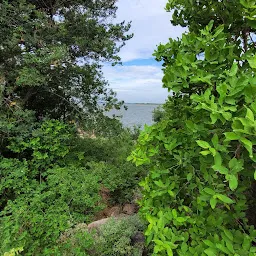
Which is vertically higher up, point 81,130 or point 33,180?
point 81,130

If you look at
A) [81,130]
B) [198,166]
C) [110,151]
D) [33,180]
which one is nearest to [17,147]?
[33,180]

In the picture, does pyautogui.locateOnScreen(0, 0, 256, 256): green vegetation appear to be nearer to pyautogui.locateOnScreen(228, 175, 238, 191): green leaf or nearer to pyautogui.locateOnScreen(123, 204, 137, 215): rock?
pyautogui.locateOnScreen(228, 175, 238, 191): green leaf

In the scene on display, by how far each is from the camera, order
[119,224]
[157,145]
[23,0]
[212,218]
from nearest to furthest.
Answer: [212,218] → [157,145] → [119,224] → [23,0]

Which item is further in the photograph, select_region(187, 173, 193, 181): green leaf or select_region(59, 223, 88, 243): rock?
select_region(59, 223, 88, 243): rock

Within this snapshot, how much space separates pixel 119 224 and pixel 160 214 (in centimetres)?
174

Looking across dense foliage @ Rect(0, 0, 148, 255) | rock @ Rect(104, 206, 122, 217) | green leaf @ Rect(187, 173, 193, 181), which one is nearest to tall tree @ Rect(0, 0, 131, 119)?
dense foliage @ Rect(0, 0, 148, 255)

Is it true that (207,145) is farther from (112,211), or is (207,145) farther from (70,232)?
(112,211)

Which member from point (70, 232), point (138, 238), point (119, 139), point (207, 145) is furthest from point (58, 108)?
point (207, 145)

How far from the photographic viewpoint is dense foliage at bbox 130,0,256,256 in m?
0.88

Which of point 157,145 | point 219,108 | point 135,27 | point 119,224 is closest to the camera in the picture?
point 219,108

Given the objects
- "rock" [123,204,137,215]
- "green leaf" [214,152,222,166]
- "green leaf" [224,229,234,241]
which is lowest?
"rock" [123,204,137,215]

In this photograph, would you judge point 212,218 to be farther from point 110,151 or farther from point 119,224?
point 110,151

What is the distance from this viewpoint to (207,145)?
0.88 meters

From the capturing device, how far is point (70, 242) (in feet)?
8.06
